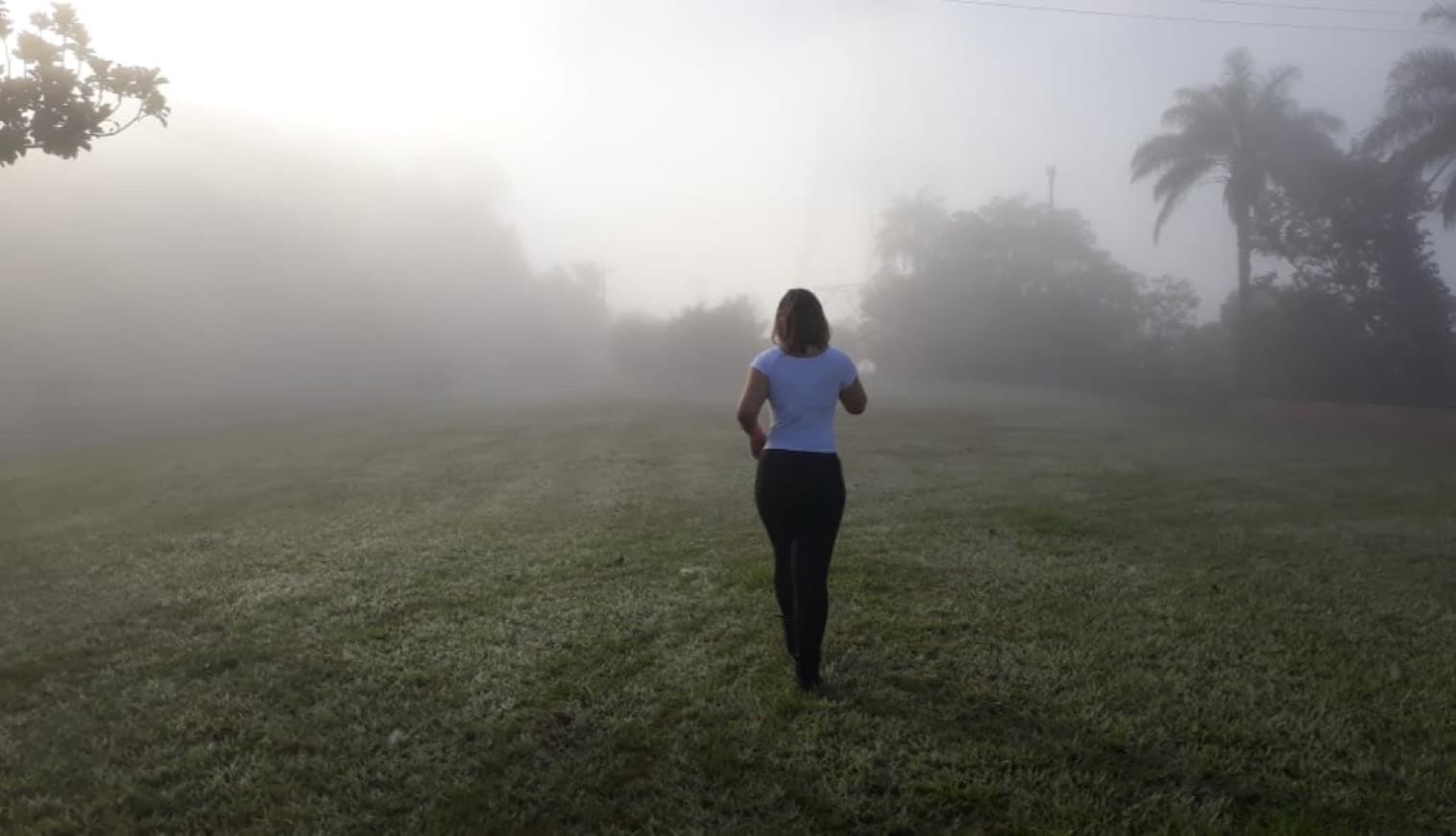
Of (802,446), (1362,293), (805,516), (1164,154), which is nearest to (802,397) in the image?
(802,446)

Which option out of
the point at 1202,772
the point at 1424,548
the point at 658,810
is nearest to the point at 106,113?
the point at 658,810

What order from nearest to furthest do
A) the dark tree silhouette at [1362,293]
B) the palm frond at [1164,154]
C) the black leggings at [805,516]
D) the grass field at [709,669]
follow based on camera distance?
the grass field at [709,669], the black leggings at [805,516], the dark tree silhouette at [1362,293], the palm frond at [1164,154]

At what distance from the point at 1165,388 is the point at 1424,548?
24.5 m

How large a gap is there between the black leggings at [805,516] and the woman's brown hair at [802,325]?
42 cm

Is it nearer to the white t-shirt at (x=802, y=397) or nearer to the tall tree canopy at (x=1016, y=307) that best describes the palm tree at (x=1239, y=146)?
the tall tree canopy at (x=1016, y=307)

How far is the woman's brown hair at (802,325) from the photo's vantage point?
3883mm

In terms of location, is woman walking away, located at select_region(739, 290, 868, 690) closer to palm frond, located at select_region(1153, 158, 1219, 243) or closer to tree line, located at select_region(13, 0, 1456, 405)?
tree line, located at select_region(13, 0, 1456, 405)

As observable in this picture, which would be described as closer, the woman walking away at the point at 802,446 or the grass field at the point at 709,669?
the grass field at the point at 709,669

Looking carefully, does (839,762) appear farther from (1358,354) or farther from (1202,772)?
(1358,354)

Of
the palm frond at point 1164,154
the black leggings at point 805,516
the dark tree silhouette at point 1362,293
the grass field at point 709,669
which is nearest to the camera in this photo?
the grass field at point 709,669

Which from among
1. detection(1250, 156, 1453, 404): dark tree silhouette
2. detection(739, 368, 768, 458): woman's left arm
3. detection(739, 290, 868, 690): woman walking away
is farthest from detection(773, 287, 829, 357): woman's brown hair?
detection(1250, 156, 1453, 404): dark tree silhouette

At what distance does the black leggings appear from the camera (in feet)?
12.5

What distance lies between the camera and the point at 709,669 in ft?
14.2

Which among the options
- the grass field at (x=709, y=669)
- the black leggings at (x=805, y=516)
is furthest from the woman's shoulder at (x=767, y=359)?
the grass field at (x=709, y=669)
